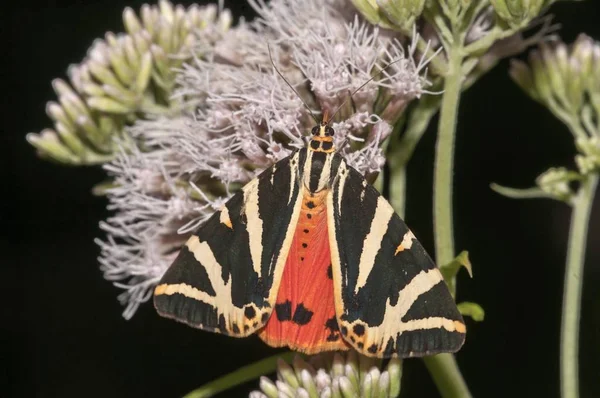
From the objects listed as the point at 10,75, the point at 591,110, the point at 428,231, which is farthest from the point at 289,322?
the point at 10,75

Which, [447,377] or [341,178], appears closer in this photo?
[341,178]

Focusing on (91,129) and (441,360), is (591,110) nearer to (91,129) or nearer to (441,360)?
(441,360)

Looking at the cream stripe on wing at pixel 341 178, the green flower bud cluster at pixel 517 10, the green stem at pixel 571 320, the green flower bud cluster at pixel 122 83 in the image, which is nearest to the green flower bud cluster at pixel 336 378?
the cream stripe on wing at pixel 341 178

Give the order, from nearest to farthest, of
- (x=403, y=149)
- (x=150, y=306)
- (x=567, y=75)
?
1. (x=403, y=149)
2. (x=567, y=75)
3. (x=150, y=306)

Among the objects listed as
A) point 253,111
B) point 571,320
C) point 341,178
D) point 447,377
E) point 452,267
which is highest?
point 253,111

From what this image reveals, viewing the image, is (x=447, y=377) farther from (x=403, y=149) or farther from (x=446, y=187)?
A: (x=403, y=149)

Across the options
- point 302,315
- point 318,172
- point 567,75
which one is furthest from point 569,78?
point 302,315

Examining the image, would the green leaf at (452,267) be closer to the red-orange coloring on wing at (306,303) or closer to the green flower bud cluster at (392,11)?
the red-orange coloring on wing at (306,303)
